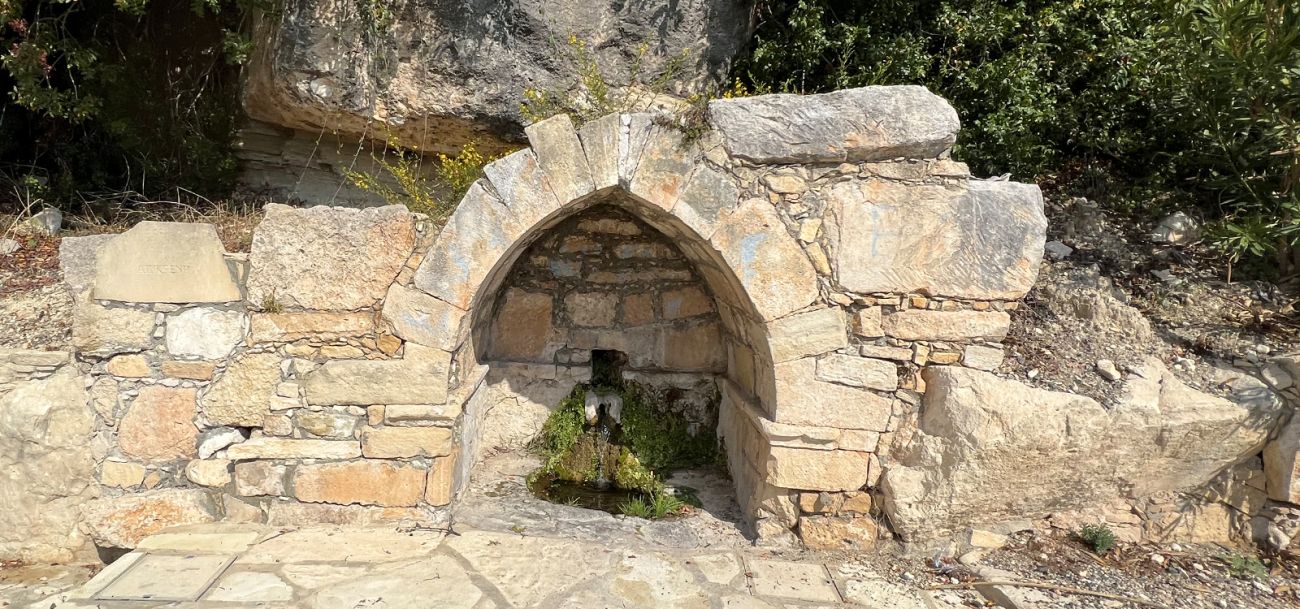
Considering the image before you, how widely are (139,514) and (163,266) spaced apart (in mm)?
1201

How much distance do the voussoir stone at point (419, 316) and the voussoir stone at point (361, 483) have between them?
25.8 inches

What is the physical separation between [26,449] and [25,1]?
317cm

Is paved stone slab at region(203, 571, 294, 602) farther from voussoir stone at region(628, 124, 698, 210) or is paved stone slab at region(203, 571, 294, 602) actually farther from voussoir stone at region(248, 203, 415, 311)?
voussoir stone at region(628, 124, 698, 210)

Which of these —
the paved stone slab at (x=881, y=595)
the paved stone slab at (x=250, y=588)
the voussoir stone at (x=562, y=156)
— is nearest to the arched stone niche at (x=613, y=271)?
the voussoir stone at (x=562, y=156)

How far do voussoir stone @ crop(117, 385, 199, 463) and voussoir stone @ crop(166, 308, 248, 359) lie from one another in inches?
7.8

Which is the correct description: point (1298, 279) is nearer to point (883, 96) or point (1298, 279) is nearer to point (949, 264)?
point (949, 264)

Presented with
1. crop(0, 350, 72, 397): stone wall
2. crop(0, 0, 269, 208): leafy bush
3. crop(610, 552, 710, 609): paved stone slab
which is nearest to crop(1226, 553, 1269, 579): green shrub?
crop(610, 552, 710, 609): paved stone slab

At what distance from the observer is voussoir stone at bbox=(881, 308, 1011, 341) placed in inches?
127

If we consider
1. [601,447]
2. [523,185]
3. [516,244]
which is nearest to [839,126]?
[523,185]

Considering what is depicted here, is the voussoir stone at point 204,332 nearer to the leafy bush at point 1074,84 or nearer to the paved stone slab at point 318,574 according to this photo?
the paved stone slab at point 318,574

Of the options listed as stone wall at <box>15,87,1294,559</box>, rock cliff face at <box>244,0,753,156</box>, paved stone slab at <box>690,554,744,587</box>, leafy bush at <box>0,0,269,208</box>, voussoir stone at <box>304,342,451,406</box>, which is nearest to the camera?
paved stone slab at <box>690,554,744,587</box>

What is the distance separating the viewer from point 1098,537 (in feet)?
10.5

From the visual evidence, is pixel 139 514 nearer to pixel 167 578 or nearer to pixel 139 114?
pixel 167 578

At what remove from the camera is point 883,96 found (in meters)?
3.15
